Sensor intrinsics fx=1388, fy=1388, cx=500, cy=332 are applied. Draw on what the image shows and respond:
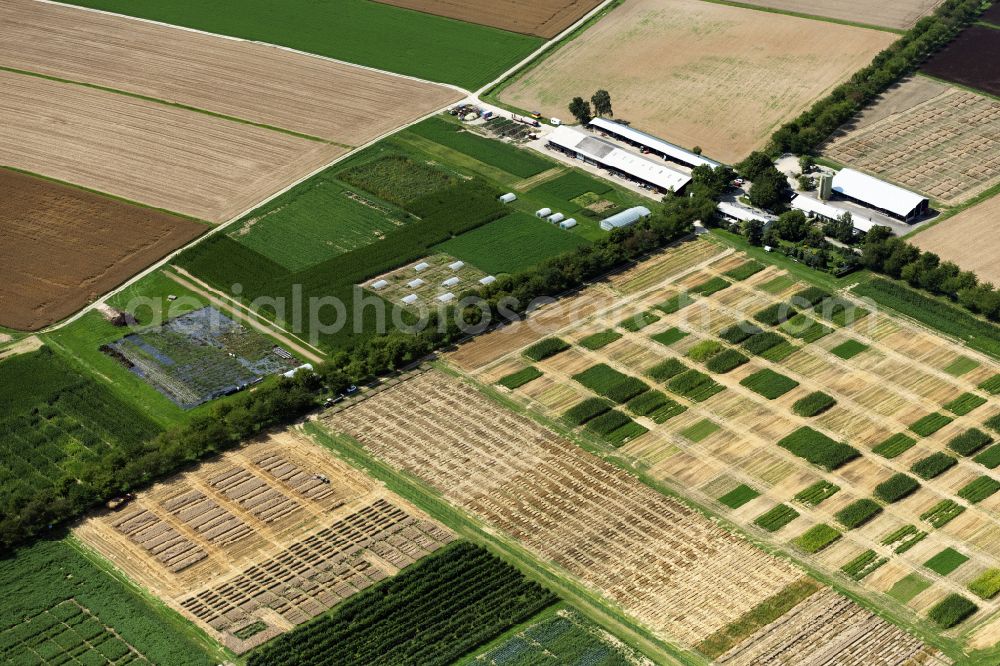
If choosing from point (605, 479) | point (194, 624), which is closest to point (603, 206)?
point (605, 479)

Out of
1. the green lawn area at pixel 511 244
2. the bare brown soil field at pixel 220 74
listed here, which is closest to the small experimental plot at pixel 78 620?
the green lawn area at pixel 511 244

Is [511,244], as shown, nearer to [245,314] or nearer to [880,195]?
[245,314]

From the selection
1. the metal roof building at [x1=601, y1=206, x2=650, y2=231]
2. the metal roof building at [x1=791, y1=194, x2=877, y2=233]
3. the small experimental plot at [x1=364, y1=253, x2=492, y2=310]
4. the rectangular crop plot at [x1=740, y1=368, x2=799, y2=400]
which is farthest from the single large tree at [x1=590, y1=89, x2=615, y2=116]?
the rectangular crop plot at [x1=740, y1=368, x2=799, y2=400]

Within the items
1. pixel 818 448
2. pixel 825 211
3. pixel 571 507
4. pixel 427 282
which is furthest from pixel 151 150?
pixel 818 448

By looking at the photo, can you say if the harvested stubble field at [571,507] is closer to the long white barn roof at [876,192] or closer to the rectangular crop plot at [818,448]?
the rectangular crop plot at [818,448]

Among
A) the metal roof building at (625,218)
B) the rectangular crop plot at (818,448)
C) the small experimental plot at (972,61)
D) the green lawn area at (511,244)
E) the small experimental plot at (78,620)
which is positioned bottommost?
the small experimental plot at (78,620)

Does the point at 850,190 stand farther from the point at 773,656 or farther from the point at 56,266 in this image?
the point at 56,266
